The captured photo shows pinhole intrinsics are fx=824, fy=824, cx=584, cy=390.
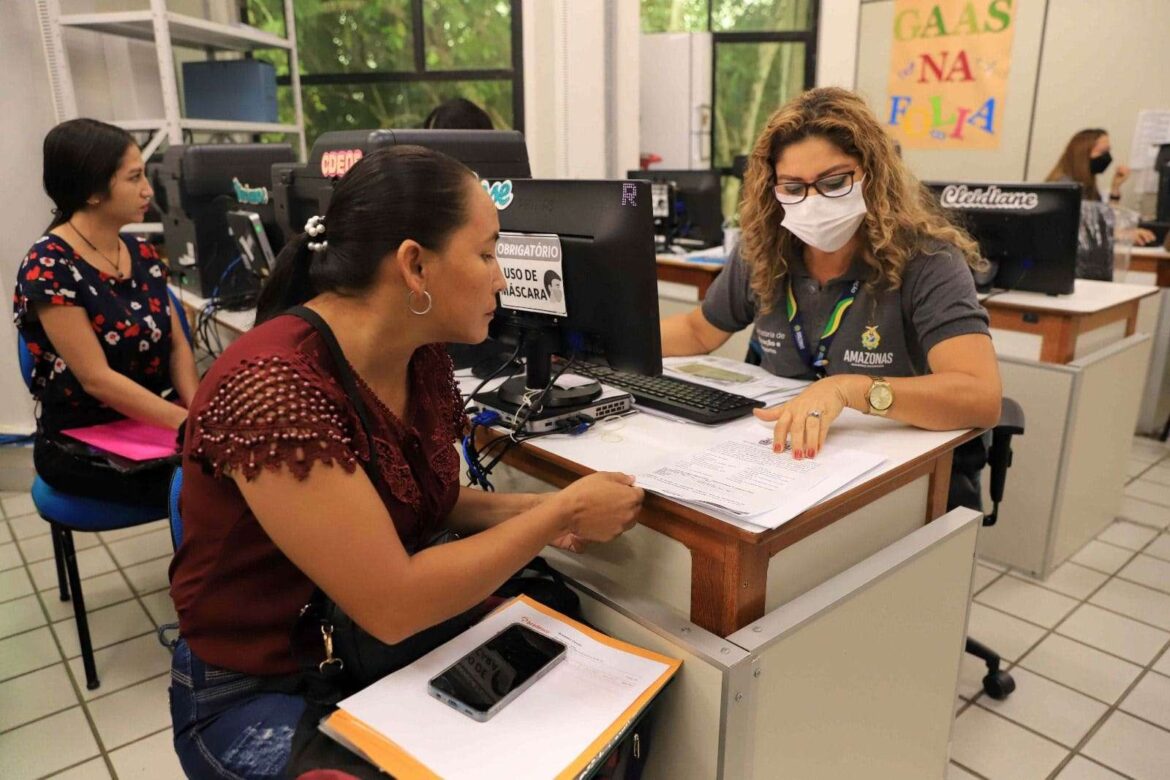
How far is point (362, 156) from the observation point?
1.75 metres

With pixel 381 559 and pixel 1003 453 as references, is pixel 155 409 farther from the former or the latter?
pixel 1003 453

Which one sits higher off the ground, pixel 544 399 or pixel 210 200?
pixel 210 200

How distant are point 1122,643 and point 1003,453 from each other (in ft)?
2.62

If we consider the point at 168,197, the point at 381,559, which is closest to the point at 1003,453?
the point at 381,559

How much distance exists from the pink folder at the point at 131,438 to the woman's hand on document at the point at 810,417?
1.43 metres

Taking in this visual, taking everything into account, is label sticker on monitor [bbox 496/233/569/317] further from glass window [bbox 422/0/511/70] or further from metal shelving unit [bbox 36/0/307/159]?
glass window [bbox 422/0/511/70]

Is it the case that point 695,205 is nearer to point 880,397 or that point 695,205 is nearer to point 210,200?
point 210,200

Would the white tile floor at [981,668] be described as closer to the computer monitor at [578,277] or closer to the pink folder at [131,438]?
A: the pink folder at [131,438]

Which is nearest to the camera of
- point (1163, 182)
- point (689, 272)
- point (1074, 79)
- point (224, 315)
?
point (224, 315)

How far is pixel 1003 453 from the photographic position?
1.86m

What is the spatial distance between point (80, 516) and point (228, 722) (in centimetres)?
122

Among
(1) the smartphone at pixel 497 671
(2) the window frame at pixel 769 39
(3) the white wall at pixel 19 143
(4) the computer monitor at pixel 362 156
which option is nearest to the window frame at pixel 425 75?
(2) the window frame at pixel 769 39

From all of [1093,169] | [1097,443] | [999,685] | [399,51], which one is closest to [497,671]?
[999,685]

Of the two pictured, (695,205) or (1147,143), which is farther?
(1147,143)
